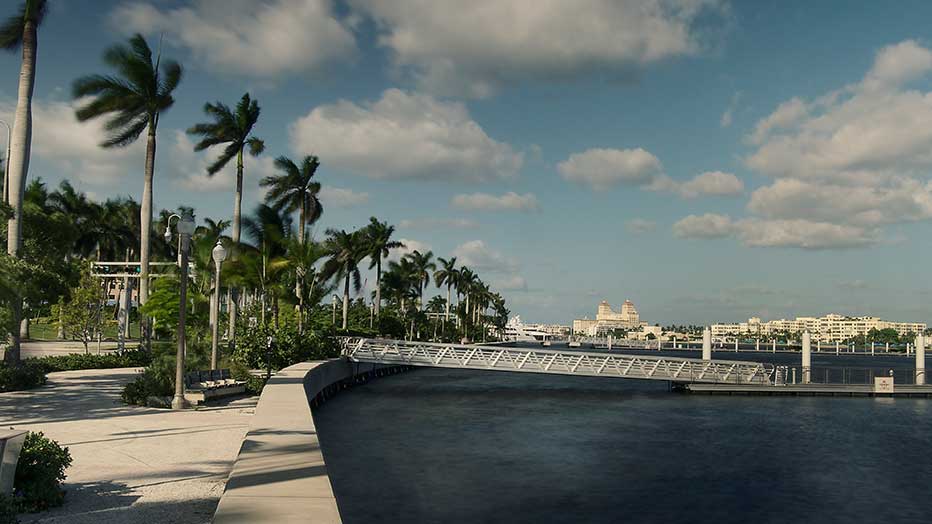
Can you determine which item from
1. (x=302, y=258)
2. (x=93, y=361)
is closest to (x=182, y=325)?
(x=93, y=361)

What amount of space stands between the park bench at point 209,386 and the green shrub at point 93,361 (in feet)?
33.7

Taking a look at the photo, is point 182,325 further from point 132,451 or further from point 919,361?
point 919,361

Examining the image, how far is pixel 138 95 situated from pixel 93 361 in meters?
14.0

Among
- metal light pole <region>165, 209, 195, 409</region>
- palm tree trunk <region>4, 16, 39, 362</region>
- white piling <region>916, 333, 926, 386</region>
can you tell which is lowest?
white piling <region>916, 333, 926, 386</region>

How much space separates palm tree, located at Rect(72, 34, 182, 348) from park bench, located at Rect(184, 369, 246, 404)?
14.5 m

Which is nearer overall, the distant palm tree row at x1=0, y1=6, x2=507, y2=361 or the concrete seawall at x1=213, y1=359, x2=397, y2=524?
the concrete seawall at x1=213, y1=359, x2=397, y2=524

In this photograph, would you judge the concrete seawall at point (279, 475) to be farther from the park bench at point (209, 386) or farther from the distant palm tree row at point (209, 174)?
the distant palm tree row at point (209, 174)

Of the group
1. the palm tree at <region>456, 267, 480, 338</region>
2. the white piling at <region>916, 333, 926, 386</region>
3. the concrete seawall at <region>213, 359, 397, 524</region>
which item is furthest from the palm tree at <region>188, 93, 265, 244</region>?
the palm tree at <region>456, 267, 480, 338</region>

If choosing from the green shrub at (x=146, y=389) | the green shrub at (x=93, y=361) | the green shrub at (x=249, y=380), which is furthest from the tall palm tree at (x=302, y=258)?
the green shrub at (x=146, y=389)

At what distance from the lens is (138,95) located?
36188mm

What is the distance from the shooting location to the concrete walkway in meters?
9.71

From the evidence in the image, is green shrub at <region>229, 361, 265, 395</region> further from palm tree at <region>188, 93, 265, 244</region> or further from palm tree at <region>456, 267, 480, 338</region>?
palm tree at <region>456, 267, 480, 338</region>

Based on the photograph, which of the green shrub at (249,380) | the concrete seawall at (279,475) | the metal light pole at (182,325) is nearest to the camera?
the concrete seawall at (279,475)

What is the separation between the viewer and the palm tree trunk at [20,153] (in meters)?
24.4
